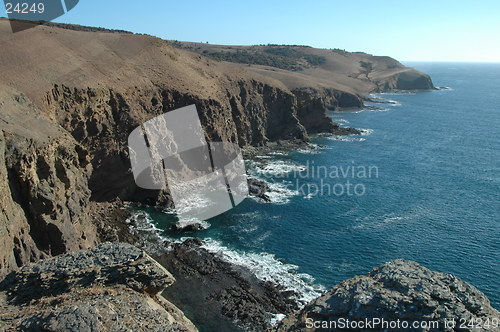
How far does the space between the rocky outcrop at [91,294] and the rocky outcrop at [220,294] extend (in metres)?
13.9

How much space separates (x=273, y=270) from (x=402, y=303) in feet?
93.2

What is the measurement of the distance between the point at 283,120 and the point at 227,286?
206 ft

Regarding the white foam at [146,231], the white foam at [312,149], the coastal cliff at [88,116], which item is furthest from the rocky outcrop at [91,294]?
the white foam at [312,149]

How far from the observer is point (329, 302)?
1747 centimetres

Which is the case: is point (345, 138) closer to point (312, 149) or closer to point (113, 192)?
point (312, 149)

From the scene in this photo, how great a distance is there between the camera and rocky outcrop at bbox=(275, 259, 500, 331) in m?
15.4

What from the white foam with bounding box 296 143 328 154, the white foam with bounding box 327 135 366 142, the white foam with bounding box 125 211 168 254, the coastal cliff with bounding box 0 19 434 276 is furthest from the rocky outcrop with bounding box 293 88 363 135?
the white foam with bounding box 125 211 168 254

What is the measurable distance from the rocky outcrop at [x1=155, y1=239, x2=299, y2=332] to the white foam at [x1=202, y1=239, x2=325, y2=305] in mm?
751

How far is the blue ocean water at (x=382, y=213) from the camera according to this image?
45.6 m

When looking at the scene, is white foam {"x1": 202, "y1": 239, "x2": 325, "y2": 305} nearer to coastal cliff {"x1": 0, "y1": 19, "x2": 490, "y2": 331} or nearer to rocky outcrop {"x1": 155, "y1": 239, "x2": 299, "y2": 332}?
rocky outcrop {"x1": 155, "y1": 239, "x2": 299, "y2": 332}

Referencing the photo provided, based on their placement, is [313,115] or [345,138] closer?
Answer: [345,138]

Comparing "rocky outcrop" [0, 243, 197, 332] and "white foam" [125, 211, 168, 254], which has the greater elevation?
"rocky outcrop" [0, 243, 197, 332]

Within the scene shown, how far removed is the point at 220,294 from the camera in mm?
39406

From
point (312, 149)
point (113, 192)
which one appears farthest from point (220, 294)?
point (312, 149)
